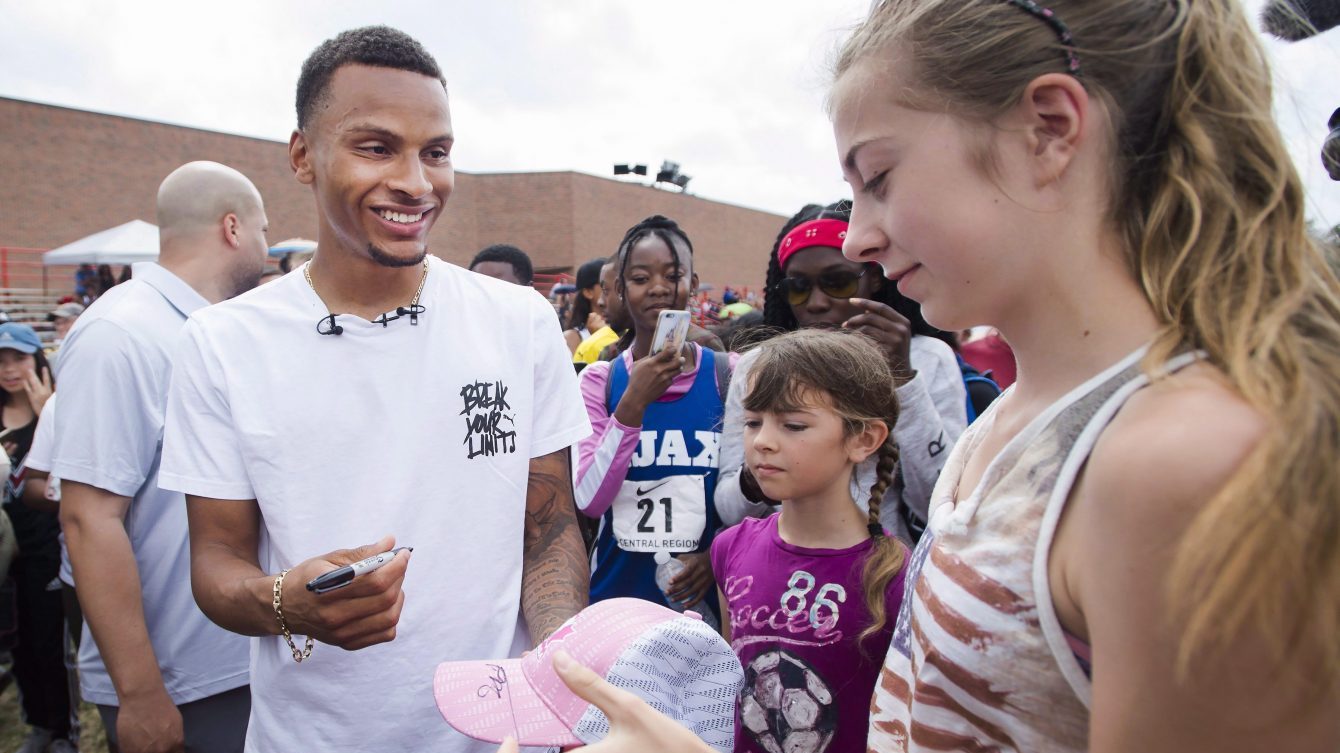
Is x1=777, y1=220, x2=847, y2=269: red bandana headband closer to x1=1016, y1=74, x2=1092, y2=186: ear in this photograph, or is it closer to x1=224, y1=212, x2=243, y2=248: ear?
x1=1016, y1=74, x2=1092, y2=186: ear

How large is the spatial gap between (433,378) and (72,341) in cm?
154

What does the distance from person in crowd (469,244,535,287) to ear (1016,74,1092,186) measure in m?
5.52

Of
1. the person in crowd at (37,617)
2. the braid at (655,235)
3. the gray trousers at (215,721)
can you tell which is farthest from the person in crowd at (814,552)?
the person in crowd at (37,617)

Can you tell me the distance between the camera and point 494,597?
6.28 ft

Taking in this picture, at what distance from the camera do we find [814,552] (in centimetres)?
224

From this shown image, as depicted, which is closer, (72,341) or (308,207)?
(72,341)

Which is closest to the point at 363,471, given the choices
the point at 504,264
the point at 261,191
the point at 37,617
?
the point at 37,617

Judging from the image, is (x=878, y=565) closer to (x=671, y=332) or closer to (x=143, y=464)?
(x=671, y=332)

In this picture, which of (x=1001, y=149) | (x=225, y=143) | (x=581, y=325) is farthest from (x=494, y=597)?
(x=225, y=143)

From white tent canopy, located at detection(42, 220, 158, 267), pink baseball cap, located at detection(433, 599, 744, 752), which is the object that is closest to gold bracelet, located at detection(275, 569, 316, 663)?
pink baseball cap, located at detection(433, 599, 744, 752)

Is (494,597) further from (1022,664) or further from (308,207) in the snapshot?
(308,207)

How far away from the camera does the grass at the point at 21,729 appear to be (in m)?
4.62

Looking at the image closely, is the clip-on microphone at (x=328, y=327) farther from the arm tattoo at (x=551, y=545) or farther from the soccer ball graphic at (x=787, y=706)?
the soccer ball graphic at (x=787, y=706)

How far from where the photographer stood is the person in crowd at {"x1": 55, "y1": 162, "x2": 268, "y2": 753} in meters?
2.31
